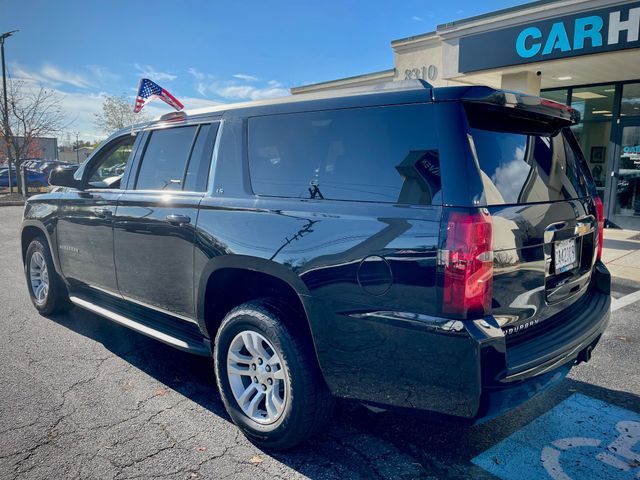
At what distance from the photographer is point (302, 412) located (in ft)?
8.39

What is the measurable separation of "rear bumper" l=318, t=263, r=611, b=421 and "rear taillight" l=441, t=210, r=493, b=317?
3.4 inches

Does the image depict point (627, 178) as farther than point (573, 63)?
Yes

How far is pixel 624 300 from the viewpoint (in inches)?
228

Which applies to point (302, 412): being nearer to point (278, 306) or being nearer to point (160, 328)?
point (278, 306)

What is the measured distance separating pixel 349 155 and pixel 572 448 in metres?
2.06

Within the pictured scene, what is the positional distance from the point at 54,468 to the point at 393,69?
542 inches

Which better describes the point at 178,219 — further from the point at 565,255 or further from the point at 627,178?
the point at 627,178

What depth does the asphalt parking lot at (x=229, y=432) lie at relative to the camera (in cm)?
257

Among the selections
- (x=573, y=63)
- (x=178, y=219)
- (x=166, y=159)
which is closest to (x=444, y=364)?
(x=178, y=219)

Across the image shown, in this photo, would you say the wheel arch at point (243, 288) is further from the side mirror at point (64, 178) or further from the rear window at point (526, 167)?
the side mirror at point (64, 178)

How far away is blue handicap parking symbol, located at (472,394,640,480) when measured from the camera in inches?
99.6

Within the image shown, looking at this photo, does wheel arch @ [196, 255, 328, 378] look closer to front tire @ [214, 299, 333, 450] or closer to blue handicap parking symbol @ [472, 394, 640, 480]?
front tire @ [214, 299, 333, 450]

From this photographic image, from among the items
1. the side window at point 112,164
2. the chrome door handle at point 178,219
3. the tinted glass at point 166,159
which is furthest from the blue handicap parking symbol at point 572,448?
the side window at point 112,164

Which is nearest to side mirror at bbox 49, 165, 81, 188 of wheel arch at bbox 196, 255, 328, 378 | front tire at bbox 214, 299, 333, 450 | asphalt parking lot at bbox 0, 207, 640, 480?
asphalt parking lot at bbox 0, 207, 640, 480
